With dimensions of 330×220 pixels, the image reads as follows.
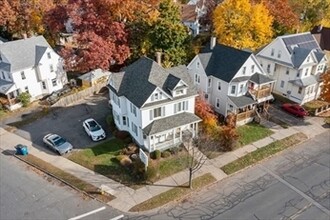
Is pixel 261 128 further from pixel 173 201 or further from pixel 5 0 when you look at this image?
pixel 5 0

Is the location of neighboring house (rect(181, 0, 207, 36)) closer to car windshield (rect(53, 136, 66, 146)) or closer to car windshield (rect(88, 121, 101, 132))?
car windshield (rect(88, 121, 101, 132))

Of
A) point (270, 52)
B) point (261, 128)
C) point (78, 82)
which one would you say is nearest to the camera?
point (261, 128)

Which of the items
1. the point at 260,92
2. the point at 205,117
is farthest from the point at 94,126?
the point at 260,92

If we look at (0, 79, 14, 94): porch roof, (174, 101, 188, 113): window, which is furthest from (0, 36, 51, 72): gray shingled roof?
(174, 101, 188, 113): window

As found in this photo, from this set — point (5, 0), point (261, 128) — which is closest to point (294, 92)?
point (261, 128)

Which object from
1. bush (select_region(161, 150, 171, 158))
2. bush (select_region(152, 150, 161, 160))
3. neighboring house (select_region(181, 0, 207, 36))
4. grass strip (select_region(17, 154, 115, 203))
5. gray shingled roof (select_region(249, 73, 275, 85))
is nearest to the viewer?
grass strip (select_region(17, 154, 115, 203))
